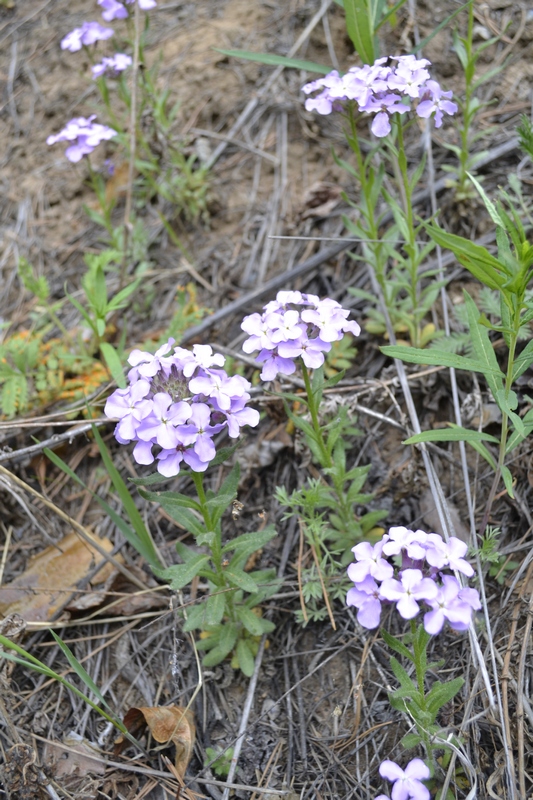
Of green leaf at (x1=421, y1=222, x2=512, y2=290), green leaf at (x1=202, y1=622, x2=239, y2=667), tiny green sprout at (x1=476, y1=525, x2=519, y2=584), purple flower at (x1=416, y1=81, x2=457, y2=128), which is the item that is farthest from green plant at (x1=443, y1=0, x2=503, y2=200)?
Result: green leaf at (x1=202, y1=622, x2=239, y2=667)

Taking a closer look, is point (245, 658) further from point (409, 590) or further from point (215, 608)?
point (409, 590)

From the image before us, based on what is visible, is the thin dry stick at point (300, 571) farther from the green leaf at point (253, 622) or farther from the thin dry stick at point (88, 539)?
the thin dry stick at point (88, 539)

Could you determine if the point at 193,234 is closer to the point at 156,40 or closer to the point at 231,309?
the point at 231,309

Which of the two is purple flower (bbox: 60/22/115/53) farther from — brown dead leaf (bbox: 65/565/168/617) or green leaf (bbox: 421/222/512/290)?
brown dead leaf (bbox: 65/565/168/617)

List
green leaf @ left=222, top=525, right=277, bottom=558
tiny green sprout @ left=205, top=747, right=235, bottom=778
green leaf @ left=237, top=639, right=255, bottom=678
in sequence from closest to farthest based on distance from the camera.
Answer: tiny green sprout @ left=205, top=747, right=235, bottom=778
green leaf @ left=222, top=525, right=277, bottom=558
green leaf @ left=237, top=639, right=255, bottom=678

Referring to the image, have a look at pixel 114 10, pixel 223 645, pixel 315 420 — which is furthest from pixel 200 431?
pixel 114 10

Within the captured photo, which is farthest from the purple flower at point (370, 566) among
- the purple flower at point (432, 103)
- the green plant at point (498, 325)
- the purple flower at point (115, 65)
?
the purple flower at point (115, 65)
